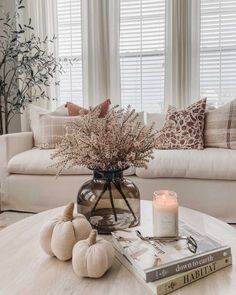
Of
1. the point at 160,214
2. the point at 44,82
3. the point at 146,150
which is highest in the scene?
the point at 44,82

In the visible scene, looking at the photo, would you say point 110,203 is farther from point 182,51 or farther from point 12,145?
point 182,51

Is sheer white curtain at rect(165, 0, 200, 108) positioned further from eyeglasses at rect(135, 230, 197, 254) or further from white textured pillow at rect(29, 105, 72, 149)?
eyeglasses at rect(135, 230, 197, 254)

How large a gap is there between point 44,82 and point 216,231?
2.98m

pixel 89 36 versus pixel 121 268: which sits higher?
pixel 89 36

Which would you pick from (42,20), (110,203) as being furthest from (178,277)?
(42,20)

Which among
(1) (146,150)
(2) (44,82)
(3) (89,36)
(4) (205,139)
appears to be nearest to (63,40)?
Answer: (3) (89,36)

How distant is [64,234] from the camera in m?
1.05

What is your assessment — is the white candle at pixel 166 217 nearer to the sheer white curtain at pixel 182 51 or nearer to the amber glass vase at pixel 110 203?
the amber glass vase at pixel 110 203

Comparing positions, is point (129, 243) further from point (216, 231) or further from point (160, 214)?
point (216, 231)

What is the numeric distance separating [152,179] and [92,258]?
1.69 meters

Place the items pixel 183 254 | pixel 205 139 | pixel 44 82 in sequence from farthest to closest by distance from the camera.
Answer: pixel 44 82, pixel 205 139, pixel 183 254

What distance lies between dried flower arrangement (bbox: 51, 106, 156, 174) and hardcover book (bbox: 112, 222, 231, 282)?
0.27m

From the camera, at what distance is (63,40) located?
3992 mm

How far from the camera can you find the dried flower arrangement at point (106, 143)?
1.17m
